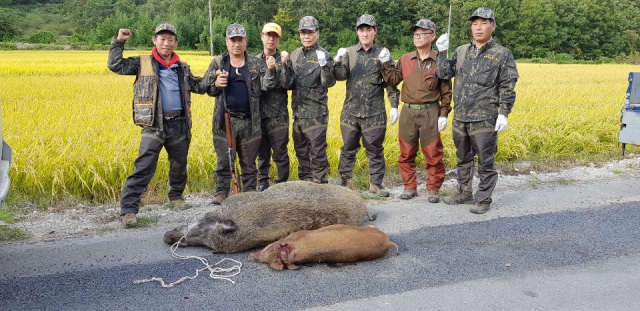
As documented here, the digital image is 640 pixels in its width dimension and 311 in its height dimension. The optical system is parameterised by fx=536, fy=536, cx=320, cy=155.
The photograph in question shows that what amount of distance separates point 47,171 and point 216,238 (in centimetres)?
286

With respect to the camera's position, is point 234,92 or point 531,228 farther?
point 234,92

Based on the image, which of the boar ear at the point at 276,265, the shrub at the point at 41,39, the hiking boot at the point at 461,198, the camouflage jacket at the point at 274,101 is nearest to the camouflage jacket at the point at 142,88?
the camouflage jacket at the point at 274,101

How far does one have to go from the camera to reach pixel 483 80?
6.36 m

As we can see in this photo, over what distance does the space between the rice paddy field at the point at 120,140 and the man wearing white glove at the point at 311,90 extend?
78 centimetres

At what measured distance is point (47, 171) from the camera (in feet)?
21.4

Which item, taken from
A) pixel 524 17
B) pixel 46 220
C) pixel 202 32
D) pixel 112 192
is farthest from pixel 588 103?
pixel 524 17

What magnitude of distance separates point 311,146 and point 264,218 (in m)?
2.14

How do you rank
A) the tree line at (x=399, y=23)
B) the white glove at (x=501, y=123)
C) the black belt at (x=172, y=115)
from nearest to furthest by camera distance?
the black belt at (x=172, y=115) < the white glove at (x=501, y=123) < the tree line at (x=399, y=23)

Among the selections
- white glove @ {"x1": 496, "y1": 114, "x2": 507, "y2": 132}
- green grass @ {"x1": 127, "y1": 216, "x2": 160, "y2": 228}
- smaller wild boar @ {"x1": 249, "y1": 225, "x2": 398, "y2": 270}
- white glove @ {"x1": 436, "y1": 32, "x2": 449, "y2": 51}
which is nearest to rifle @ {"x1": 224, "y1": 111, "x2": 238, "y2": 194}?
green grass @ {"x1": 127, "y1": 216, "x2": 160, "y2": 228}

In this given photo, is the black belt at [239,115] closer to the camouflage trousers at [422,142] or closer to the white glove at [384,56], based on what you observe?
the white glove at [384,56]

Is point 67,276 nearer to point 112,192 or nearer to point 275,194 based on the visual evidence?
point 275,194

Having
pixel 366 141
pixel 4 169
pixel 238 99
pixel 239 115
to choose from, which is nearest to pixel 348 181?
pixel 366 141

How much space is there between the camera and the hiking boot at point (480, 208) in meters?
6.33

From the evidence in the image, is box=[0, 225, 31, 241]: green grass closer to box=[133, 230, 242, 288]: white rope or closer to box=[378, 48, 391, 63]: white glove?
box=[133, 230, 242, 288]: white rope
